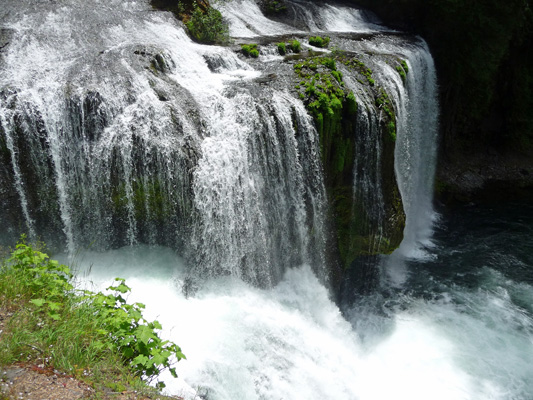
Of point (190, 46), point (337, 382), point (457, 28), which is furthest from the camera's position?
point (457, 28)

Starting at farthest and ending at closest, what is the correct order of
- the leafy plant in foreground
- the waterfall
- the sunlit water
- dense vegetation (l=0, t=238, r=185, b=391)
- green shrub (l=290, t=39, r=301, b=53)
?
1. green shrub (l=290, t=39, r=301, b=53)
2. the waterfall
3. the sunlit water
4. the leafy plant in foreground
5. dense vegetation (l=0, t=238, r=185, b=391)

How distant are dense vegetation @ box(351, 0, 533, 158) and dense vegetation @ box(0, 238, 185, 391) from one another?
12896mm

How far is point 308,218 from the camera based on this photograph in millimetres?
8438

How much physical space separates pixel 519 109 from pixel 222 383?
13.9 metres

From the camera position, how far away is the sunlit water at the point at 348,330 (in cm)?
618

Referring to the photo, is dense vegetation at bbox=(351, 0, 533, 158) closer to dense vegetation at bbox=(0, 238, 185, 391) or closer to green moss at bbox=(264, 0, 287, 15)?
green moss at bbox=(264, 0, 287, 15)

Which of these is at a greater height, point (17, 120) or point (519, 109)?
point (17, 120)

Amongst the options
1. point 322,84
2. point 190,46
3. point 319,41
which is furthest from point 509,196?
point 190,46

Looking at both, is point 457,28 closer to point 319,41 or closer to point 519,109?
point 519,109

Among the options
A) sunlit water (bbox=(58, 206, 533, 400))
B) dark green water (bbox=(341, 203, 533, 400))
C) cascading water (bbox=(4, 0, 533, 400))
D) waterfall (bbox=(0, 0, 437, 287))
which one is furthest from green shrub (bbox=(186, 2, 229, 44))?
dark green water (bbox=(341, 203, 533, 400))

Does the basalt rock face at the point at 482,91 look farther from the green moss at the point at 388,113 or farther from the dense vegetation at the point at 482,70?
the green moss at the point at 388,113

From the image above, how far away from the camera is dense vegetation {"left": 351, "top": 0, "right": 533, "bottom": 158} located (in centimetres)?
1366

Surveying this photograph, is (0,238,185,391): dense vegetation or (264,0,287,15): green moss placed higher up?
(264,0,287,15): green moss

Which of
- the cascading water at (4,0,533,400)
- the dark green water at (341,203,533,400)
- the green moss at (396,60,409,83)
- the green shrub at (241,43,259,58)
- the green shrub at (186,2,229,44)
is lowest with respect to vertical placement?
the dark green water at (341,203,533,400)
